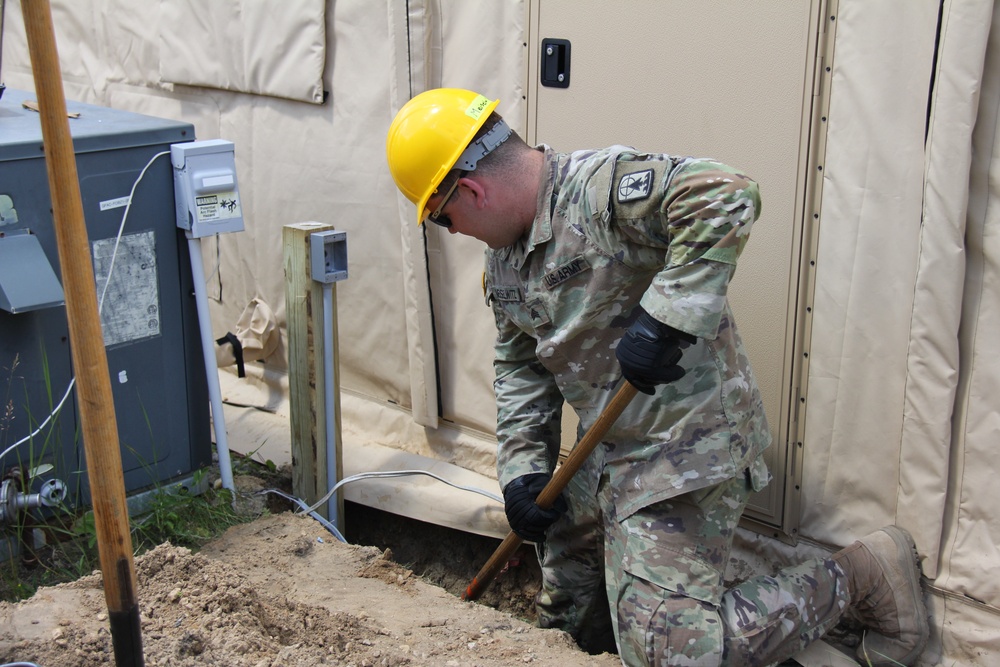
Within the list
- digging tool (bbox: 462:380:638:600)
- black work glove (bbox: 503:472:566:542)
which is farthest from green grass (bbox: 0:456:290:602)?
black work glove (bbox: 503:472:566:542)

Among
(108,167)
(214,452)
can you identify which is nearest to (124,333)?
(108,167)

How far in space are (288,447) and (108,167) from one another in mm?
1712

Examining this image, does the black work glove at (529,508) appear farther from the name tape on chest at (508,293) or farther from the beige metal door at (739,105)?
the beige metal door at (739,105)

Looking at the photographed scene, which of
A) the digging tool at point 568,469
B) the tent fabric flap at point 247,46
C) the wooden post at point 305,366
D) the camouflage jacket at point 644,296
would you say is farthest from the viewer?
the tent fabric flap at point 247,46

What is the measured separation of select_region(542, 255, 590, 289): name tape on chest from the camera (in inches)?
104

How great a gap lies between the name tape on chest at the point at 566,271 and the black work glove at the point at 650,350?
28 centimetres

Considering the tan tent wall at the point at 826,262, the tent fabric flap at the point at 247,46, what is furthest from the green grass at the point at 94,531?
the tent fabric flap at the point at 247,46

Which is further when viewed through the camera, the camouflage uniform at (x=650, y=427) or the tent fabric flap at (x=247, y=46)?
the tent fabric flap at (x=247, y=46)

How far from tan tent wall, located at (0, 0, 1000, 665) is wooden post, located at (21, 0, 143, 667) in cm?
202

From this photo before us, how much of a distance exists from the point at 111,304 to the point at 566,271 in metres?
1.69

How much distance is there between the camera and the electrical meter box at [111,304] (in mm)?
3117

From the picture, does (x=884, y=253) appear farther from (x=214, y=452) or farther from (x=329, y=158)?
(x=214, y=452)

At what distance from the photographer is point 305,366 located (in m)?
3.74

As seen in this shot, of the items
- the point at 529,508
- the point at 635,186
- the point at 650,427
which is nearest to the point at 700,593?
the point at 650,427
